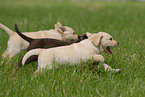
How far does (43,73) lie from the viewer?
3350mm

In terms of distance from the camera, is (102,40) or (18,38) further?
(18,38)

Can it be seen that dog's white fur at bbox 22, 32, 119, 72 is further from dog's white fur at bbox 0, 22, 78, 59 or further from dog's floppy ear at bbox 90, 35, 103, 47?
dog's white fur at bbox 0, 22, 78, 59

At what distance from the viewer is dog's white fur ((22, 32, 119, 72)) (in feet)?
11.4

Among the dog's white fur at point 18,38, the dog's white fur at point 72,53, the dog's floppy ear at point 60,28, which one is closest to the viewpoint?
the dog's white fur at point 72,53

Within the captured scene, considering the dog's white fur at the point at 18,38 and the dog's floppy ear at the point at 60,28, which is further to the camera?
the dog's floppy ear at the point at 60,28

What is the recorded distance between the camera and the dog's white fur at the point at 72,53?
3486 mm

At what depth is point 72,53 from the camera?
3.62 metres

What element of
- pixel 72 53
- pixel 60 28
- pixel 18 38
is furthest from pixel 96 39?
pixel 18 38

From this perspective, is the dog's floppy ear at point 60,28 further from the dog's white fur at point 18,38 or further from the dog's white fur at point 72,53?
the dog's white fur at point 72,53

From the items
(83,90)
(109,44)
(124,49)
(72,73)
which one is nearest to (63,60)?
(72,73)

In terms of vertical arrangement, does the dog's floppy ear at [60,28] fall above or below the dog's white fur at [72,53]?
above

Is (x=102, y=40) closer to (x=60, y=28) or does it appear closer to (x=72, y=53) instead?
(x=72, y=53)

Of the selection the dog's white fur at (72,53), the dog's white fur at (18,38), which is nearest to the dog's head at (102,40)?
the dog's white fur at (72,53)

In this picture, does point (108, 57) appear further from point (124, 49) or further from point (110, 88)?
point (110, 88)
